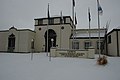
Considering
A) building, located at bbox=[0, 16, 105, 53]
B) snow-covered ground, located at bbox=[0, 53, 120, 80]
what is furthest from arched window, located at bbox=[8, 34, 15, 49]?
snow-covered ground, located at bbox=[0, 53, 120, 80]

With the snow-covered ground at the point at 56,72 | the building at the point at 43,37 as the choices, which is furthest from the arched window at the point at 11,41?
the snow-covered ground at the point at 56,72

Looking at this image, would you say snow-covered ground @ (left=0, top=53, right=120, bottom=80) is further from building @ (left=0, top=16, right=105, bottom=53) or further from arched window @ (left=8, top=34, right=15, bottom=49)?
arched window @ (left=8, top=34, right=15, bottom=49)

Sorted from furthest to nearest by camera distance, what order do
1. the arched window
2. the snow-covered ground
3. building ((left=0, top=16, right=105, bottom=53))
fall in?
the arched window → building ((left=0, top=16, right=105, bottom=53)) → the snow-covered ground

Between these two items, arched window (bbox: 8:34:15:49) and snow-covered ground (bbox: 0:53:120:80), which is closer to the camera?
snow-covered ground (bbox: 0:53:120:80)

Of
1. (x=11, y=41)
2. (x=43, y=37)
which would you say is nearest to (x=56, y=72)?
(x=43, y=37)

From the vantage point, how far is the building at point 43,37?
1302 inches

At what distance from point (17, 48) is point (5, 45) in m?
3.65

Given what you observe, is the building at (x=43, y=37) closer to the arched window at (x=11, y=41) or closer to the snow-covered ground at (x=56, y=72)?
the arched window at (x=11, y=41)

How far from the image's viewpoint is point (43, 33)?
36750 millimetres

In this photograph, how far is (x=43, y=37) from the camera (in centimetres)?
3653

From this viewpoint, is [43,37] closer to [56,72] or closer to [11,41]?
[11,41]

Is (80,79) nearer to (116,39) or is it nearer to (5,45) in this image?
(116,39)

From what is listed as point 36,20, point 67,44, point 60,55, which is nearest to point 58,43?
point 67,44

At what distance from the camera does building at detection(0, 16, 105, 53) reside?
108ft
